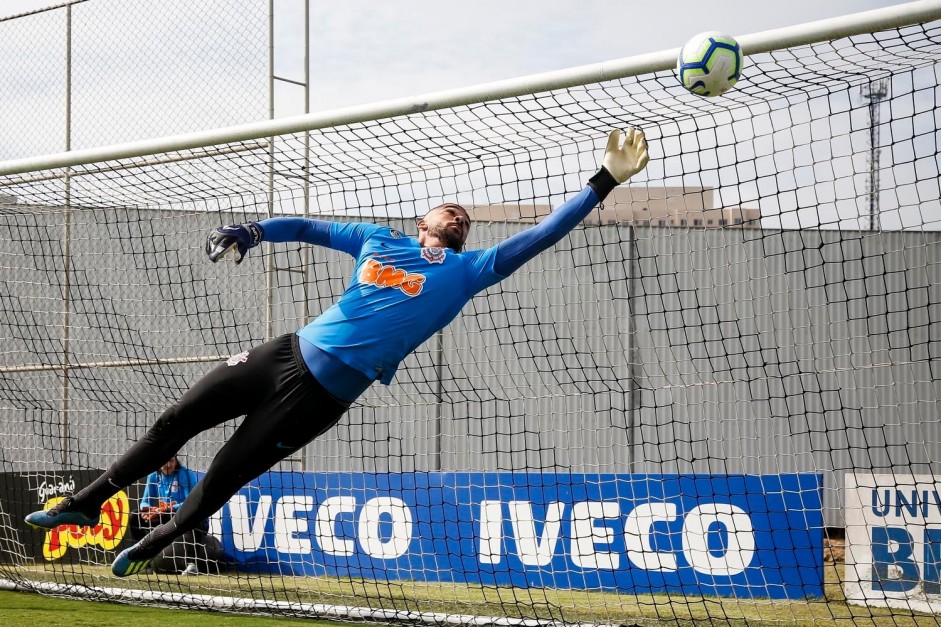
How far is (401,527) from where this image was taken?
928 centimetres

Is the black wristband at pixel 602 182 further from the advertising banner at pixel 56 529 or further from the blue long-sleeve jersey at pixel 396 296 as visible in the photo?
the advertising banner at pixel 56 529

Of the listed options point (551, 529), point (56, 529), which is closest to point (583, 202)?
point (551, 529)

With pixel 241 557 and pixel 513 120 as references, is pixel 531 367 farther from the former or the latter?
pixel 513 120

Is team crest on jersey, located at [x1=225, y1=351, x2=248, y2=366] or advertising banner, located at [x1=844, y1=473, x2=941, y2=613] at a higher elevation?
team crest on jersey, located at [x1=225, y1=351, x2=248, y2=366]

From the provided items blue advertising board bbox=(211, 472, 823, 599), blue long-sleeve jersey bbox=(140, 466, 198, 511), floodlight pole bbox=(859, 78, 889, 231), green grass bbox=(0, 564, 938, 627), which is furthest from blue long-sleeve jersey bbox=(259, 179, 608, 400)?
blue long-sleeve jersey bbox=(140, 466, 198, 511)

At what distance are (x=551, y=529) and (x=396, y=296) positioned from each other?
460cm

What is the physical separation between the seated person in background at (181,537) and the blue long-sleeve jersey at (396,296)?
15.8 ft

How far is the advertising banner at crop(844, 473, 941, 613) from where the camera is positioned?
7848mm

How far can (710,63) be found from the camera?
15.1 ft

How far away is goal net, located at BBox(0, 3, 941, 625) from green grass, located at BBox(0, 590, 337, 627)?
6.3 inches

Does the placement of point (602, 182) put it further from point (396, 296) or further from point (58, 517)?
point (58, 517)

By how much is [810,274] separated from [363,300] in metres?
12.1

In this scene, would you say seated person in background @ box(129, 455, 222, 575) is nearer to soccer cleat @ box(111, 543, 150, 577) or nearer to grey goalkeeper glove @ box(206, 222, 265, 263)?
soccer cleat @ box(111, 543, 150, 577)

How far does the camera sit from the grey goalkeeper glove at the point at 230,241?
4.59m
